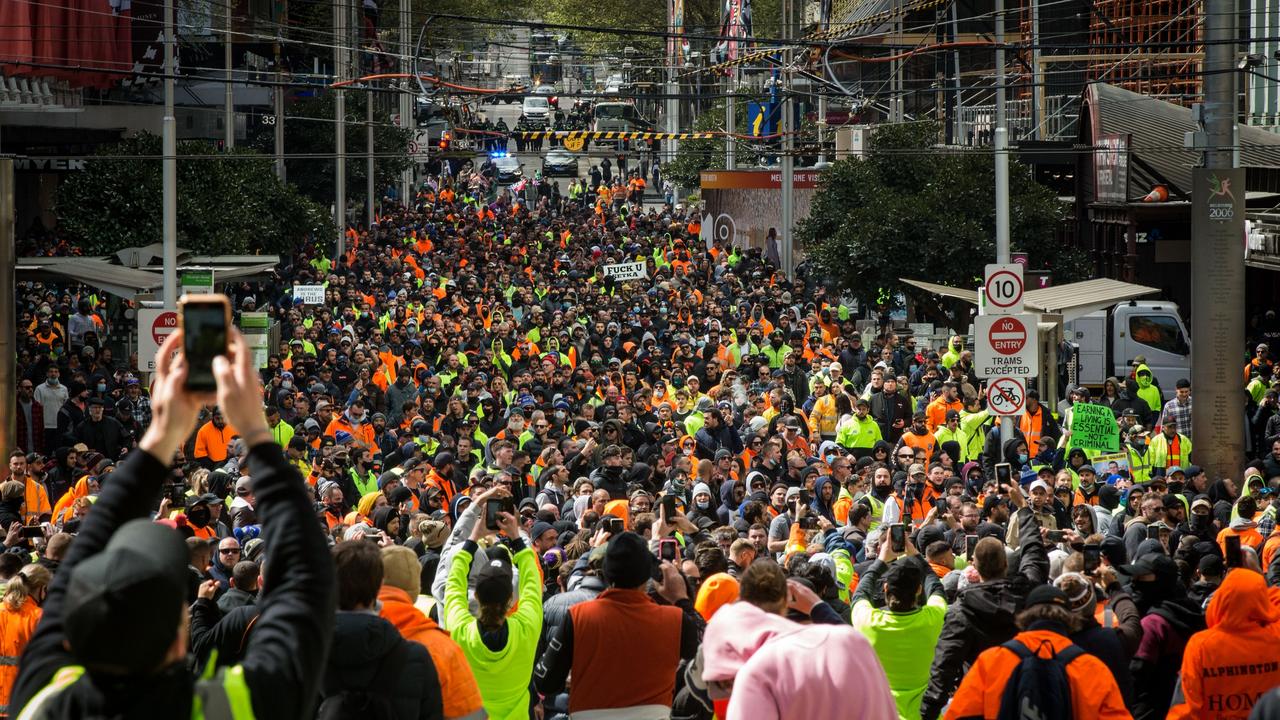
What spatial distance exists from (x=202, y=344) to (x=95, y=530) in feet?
1.20

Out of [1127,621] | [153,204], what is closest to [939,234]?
[153,204]

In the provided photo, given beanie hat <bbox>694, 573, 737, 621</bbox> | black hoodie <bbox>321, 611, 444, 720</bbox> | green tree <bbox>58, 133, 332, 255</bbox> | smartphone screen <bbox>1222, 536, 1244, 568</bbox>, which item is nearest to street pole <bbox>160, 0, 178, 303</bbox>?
green tree <bbox>58, 133, 332, 255</bbox>

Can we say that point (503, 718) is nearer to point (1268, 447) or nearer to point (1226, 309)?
point (1226, 309)

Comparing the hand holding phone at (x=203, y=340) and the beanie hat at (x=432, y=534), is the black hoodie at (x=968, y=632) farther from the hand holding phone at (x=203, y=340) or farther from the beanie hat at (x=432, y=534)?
the hand holding phone at (x=203, y=340)

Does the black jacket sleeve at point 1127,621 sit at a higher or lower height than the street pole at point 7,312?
lower

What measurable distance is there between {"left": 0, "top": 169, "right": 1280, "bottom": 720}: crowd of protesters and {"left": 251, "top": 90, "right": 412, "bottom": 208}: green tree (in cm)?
2037

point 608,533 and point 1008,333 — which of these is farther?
point 1008,333

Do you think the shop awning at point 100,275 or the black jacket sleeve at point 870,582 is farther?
the shop awning at point 100,275

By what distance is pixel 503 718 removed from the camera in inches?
274

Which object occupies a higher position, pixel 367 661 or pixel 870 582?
pixel 367 661

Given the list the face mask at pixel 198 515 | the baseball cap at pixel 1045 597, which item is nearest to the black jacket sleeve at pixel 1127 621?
the baseball cap at pixel 1045 597

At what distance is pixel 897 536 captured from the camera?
8.71 metres

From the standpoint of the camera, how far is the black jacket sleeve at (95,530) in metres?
2.98

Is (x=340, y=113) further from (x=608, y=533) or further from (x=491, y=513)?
(x=491, y=513)
